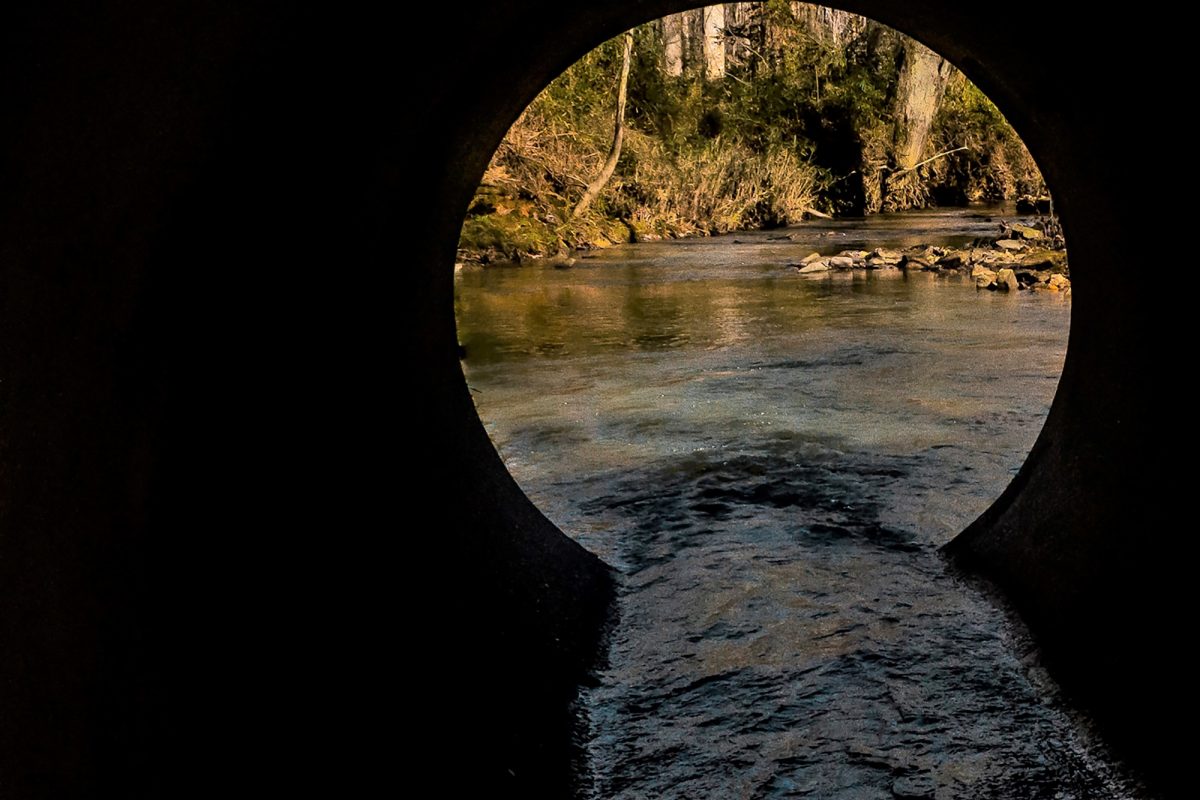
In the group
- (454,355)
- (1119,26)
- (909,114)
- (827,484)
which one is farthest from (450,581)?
(909,114)

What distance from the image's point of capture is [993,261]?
579 inches

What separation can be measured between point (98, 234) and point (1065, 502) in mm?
2822

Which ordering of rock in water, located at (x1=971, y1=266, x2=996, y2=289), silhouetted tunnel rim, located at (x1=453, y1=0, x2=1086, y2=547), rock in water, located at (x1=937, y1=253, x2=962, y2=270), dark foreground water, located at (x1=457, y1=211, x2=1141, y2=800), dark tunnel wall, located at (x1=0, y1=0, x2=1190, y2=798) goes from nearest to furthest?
1. dark tunnel wall, located at (x1=0, y1=0, x2=1190, y2=798)
2. dark foreground water, located at (x1=457, y1=211, x2=1141, y2=800)
3. silhouetted tunnel rim, located at (x1=453, y1=0, x2=1086, y2=547)
4. rock in water, located at (x1=971, y1=266, x2=996, y2=289)
5. rock in water, located at (x1=937, y1=253, x2=962, y2=270)

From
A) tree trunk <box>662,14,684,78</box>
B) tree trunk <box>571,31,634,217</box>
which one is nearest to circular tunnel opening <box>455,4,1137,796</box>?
tree trunk <box>571,31,634,217</box>

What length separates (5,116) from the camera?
3.88 ft

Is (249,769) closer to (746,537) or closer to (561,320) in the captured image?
(746,537)

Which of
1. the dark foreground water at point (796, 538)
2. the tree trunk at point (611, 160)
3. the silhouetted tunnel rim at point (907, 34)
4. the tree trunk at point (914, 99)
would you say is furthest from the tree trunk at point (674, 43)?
the silhouetted tunnel rim at point (907, 34)

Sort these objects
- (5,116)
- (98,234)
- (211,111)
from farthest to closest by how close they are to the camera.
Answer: (211,111) < (98,234) < (5,116)

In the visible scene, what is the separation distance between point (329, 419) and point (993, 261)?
45.4 feet

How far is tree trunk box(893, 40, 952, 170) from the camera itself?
1347 inches

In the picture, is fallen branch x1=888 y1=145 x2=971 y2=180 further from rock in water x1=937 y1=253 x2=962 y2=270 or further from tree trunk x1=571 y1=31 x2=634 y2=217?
rock in water x1=937 y1=253 x2=962 y2=270

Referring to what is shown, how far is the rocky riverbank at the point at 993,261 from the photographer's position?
12.8 meters

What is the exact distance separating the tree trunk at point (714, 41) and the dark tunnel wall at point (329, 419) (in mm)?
33575

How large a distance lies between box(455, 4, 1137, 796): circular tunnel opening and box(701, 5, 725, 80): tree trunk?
60.1 feet
